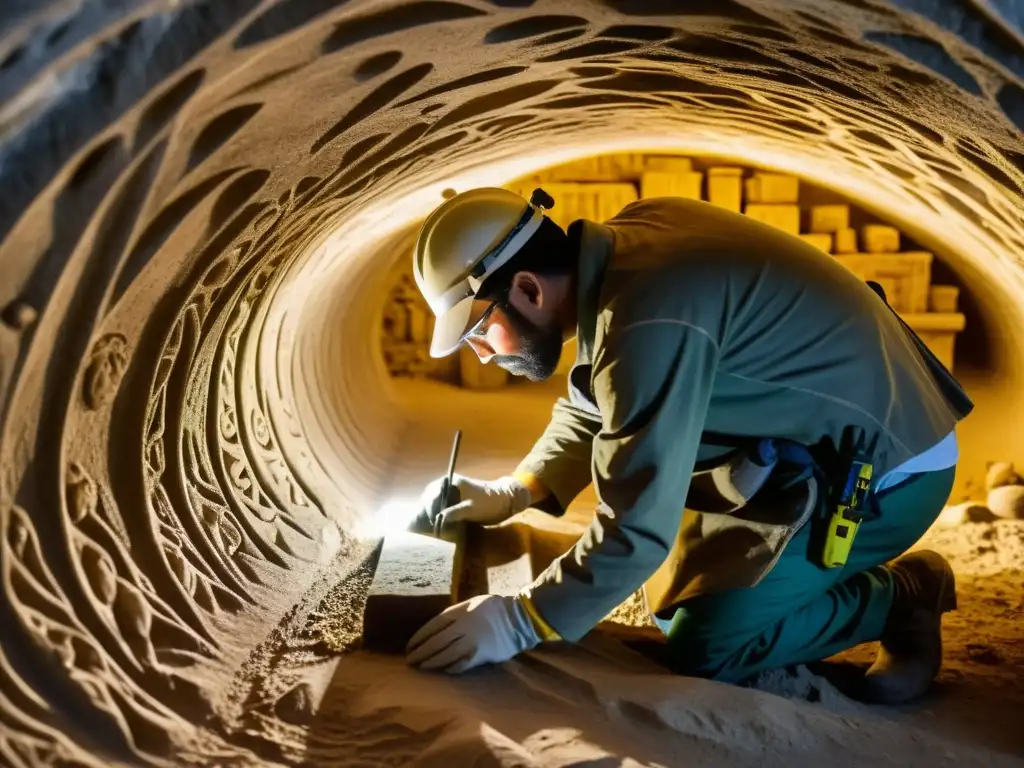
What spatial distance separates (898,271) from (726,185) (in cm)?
127

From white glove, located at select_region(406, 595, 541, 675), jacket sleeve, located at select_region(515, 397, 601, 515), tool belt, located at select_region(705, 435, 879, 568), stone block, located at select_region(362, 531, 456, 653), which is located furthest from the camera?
jacket sleeve, located at select_region(515, 397, 601, 515)

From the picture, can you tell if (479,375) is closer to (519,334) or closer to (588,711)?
(519,334)

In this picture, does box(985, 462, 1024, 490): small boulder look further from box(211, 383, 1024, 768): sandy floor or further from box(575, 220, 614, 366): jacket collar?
box(575, 220, 614, 366): jacket collar

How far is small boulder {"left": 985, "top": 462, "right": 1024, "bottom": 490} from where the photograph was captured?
4.99 m

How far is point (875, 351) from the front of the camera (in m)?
2.80

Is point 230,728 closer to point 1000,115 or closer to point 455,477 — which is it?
point 455,477

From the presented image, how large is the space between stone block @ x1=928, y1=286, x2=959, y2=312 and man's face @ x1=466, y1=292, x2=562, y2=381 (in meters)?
4.34

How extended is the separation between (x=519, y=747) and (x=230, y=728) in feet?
2.56

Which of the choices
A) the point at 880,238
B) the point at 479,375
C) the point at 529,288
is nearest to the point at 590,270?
the point at 529,288

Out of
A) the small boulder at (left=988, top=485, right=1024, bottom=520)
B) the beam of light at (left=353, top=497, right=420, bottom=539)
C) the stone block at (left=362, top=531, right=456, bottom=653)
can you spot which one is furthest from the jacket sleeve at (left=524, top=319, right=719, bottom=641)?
the small boulder at (left=988, top=485, right=1024, bottom=520)

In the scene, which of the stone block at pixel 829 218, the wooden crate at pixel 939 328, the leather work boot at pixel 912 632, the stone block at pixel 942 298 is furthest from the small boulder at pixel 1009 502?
the stone block at pixel 829 218

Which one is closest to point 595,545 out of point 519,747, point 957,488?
point 519,747

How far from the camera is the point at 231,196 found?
2.54 m

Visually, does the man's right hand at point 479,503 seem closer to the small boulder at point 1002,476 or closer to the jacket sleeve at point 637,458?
the jacket sleeve at point 637,458
